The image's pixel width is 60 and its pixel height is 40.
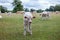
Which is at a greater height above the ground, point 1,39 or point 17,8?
point 1,39

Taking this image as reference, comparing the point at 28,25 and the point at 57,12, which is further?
the point at 57,12

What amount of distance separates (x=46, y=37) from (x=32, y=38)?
75 centimetres

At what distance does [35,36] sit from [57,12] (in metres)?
25.9

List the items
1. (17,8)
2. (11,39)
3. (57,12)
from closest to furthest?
1. (11,39)
2. (57,12)
3. (17,8)

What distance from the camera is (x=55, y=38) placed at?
435 inches

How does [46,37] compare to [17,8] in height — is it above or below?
above

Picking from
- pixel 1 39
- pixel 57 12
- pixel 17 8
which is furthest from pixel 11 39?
pixel 17 8

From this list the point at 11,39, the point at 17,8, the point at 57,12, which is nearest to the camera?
the point at 11,39

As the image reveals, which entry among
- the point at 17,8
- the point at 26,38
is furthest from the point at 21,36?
the point at 17,8

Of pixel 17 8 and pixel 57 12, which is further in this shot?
pixel 17 8

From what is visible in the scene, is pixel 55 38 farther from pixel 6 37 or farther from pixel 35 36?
pixel 6 37

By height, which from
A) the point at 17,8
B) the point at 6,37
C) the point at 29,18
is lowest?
the point at 17,8

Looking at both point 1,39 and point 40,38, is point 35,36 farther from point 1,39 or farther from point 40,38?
point 1,39

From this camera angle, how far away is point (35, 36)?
11.4 metres
